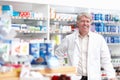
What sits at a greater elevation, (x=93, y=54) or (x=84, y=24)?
(x=84, y=24)

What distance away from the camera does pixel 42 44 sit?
8.80 feet

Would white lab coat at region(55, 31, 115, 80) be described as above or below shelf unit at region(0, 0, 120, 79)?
below

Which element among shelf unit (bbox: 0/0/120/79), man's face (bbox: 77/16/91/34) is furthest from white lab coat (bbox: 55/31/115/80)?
shelf unit (bbox: 0/0/120/79)

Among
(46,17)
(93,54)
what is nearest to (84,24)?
(93,54)

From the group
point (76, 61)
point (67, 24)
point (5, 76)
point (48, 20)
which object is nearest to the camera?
point (5, 76)

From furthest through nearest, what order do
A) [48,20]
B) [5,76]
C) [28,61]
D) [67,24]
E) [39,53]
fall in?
[67,24]
[48,20]
[39,53]
[28,61]
[5,76]

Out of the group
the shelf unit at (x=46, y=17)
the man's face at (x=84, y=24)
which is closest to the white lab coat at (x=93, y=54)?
the man's face at (x=84, y=24)

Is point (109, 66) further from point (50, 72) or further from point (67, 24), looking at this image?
point (67, 24)

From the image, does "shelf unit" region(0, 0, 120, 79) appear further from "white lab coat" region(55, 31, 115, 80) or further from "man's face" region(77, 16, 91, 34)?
"man's face" region(77, 16, 91, 34)

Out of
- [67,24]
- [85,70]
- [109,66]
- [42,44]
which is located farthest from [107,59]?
[67,24]

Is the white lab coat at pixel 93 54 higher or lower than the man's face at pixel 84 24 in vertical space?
lower

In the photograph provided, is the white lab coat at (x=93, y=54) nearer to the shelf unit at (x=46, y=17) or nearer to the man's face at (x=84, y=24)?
the man's face at (x=84, y=24)

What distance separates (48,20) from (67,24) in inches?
34.1

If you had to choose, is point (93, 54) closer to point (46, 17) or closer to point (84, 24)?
point (84, 24)
